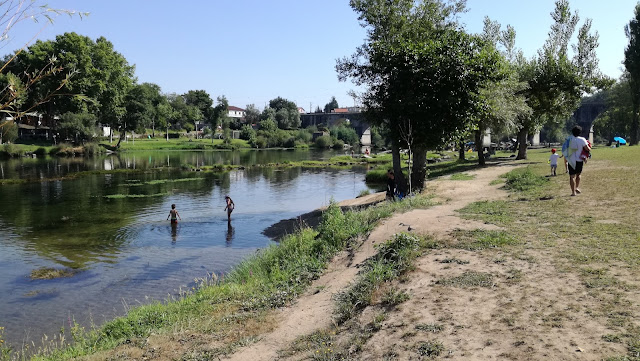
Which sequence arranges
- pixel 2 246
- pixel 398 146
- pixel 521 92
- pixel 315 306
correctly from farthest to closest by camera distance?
1. pixel 521 92
2. pixel 398 146
3. pixel 2 246
4. pixel 315 306

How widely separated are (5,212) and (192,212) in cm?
1234

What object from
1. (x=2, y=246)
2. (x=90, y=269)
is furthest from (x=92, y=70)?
(x=90, y=269)

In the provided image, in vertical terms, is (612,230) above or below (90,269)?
above

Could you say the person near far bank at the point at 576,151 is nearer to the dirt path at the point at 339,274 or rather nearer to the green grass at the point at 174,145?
the dirt path at the point at 339,274

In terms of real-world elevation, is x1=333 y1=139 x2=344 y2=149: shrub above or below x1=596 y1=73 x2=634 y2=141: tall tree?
below

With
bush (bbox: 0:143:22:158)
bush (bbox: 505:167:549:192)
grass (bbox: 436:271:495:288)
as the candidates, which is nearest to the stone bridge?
bush (bbox: 0:143:22:158)

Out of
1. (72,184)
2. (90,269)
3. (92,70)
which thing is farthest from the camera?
(92,70)

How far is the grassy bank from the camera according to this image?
897 centimetres

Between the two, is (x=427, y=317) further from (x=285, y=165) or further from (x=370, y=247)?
(x=285, y=165)

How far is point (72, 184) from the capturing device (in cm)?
4472

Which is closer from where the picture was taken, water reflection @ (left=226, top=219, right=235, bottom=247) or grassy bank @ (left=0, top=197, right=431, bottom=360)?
grassy bank @ (left=0, top=197, right=431, bottom=360)

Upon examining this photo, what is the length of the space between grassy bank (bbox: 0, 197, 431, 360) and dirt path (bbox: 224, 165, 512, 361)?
13.0 inches

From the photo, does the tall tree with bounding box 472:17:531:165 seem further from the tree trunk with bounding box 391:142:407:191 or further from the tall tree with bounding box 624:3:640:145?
the tall tree with bounding box 624:3:640:145

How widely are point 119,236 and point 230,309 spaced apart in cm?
1559
